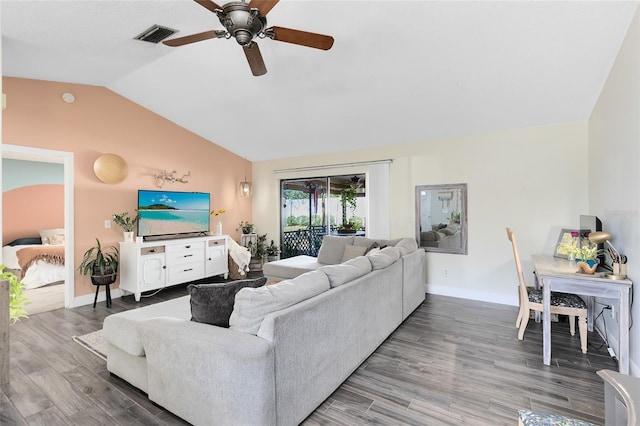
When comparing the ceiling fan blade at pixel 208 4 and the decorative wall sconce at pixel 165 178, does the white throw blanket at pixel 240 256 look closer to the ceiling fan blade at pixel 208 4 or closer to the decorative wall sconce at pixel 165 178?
the decorative wall sconce at pixel 165 178

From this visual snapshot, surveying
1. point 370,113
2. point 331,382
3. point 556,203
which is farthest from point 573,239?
point 331,382

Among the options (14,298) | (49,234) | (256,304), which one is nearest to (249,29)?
Answer: (256,304)

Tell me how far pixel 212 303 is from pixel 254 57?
1.93 metres

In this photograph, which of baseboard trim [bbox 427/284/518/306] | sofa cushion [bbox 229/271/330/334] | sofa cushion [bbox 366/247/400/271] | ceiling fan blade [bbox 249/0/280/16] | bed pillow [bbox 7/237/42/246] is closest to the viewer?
sofa cushion [bbox 229/271/330/334]

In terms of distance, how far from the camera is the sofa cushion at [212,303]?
75.3 inches

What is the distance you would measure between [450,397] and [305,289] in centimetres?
129

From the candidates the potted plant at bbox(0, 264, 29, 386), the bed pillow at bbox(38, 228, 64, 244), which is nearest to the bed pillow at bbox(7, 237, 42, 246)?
the bed pillow at bbox(38, 228, 64, 244)

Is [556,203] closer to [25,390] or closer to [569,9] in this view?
[569,9]

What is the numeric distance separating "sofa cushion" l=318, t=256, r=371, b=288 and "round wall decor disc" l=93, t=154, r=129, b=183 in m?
3.82

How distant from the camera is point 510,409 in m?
2.03

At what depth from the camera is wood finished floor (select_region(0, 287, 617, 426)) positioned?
1.97m

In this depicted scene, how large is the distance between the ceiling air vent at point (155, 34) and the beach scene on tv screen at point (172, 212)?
2.44 metres

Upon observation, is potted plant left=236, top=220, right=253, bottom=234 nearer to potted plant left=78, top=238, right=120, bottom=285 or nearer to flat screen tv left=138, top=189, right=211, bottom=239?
flat screen tv left=138, top=189, right=211, bottom=239

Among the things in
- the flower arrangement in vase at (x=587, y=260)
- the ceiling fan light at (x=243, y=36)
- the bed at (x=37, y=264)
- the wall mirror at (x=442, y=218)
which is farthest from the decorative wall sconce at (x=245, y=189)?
the flower arrangement in vase at (x=587, y=260)
